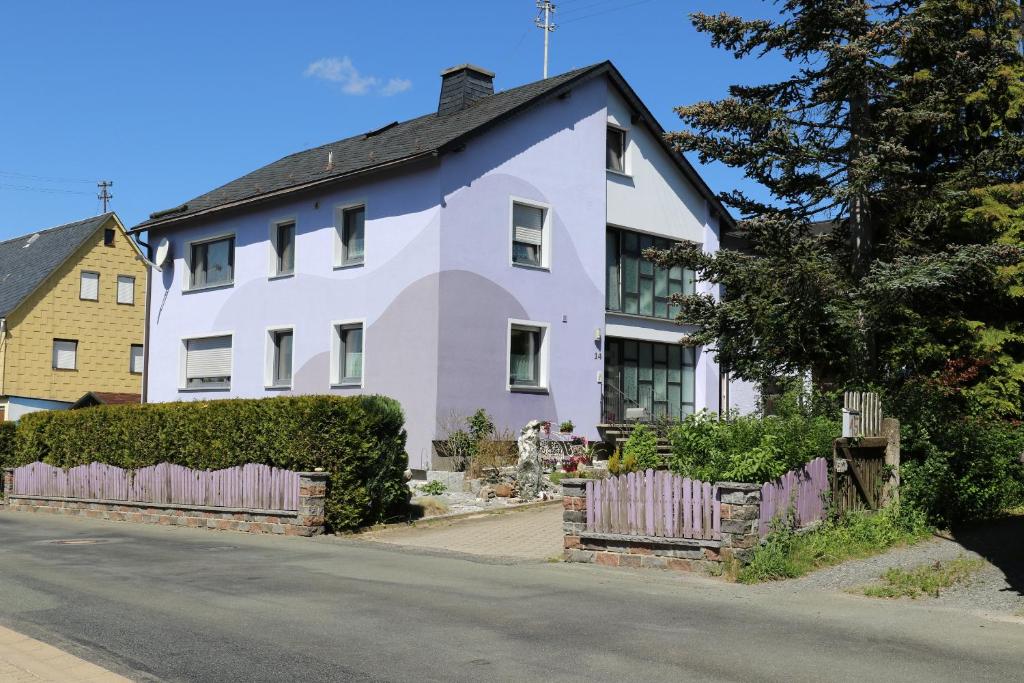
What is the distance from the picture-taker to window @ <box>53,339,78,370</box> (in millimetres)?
43062

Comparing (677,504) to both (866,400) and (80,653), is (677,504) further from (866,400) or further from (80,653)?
(80,653)

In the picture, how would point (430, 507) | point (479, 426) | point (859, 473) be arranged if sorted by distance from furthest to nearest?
point (479, 426), point (430, 507), point (859, 473)

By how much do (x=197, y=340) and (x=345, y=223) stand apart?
7.04 m

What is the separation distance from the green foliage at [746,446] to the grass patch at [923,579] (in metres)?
1.88

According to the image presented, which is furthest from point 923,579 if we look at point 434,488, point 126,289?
point 126,289

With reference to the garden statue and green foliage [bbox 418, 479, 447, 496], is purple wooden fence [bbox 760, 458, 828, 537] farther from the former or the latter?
green foliage [bbox 418, 479, 447, 496]

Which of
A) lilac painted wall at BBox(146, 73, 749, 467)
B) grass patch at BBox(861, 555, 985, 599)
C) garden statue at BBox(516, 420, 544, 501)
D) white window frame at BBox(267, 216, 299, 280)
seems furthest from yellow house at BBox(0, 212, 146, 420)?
grass patch at BBox(861, 555, 985, 599)

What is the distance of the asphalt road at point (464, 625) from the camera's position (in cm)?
741

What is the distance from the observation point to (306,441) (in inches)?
685

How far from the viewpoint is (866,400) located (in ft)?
47.9

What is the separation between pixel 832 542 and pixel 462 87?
20.0 meters

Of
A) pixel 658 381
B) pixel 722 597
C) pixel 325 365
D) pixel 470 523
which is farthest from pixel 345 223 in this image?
pixel 722 597

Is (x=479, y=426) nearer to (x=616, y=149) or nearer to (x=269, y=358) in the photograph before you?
(x=269, y=358)

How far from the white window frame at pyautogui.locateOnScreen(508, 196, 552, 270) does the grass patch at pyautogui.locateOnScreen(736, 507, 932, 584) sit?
43.3 ft
